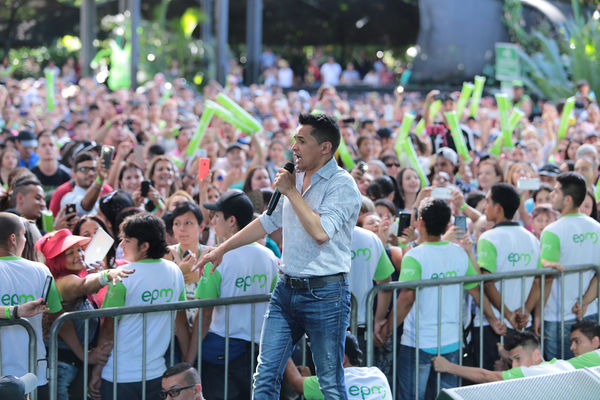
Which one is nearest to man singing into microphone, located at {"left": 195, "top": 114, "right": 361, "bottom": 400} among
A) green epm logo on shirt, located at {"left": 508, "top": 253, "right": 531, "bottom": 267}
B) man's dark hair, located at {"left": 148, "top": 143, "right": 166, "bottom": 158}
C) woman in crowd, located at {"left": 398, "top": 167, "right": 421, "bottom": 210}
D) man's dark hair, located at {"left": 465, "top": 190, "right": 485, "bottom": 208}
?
green epm logo on shirt, located at {"left": 508, "top": 253, "right": 531, "bottom": 267}

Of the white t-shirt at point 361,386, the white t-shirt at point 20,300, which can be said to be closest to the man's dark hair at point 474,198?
the white t-shirt at point 361,386

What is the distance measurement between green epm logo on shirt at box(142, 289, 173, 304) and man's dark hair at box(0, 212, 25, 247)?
81 centimetres

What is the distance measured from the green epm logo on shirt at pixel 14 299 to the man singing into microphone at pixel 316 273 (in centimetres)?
Answer: 139

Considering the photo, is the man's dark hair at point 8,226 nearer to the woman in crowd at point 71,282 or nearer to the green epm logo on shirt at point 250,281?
the woman in crowd at point 71,282

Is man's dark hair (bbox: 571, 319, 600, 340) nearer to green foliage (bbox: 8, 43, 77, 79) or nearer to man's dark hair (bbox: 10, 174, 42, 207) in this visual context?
man's dark hair (bbox: 10, 174, 42, 207)

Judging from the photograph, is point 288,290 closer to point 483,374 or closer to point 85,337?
point 85,337

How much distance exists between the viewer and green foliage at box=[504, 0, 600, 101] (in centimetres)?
2092

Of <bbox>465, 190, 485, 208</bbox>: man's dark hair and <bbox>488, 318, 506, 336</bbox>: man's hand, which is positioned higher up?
<bbox>465, 190, 485, 208</bbox>: man's dark hair

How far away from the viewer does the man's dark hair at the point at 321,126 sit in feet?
14.6

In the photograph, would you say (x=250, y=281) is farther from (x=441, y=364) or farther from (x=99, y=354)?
(x=441, y=364)

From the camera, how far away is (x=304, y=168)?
14.8 feet

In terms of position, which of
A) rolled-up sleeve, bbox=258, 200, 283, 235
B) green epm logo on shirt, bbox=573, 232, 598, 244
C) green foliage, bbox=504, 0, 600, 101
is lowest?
green epm logo on shirt, bbox=573, 232, 598, 244

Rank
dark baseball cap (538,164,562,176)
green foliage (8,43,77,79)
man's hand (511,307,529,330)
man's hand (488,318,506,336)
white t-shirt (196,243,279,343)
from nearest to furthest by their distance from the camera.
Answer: white t-shirt (196,243,279,343) < man's hand (488,318,506,336) < man's hand (511,307,529,330) < dark baseball cap (538,164,562,176) < green foliage (8,43,77,79)

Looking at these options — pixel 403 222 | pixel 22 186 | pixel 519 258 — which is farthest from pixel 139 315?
pixel 519 258
